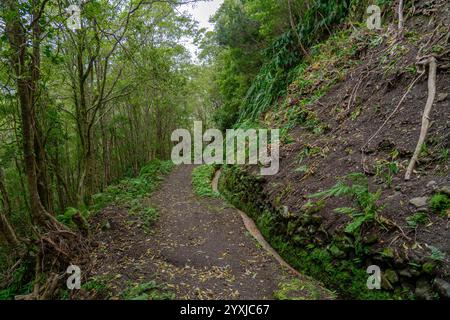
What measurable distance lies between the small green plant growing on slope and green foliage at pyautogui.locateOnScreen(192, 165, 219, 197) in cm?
431

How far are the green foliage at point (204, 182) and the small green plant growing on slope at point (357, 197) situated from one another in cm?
431

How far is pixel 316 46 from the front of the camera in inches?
346

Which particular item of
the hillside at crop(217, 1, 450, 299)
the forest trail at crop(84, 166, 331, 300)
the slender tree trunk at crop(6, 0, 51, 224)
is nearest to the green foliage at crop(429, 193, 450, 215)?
the hillside at crop(217, 1, 450, 299)

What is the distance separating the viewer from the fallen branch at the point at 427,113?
3645 mm

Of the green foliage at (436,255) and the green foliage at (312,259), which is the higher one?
the green foliage at (436,255)

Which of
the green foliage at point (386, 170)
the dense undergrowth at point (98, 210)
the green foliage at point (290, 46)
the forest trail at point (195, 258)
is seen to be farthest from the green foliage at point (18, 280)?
the green foliage at point (290, 46)

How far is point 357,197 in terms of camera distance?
3.76 m

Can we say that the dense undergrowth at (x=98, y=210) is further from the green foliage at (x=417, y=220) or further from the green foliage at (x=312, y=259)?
the green foliage at (x=417, y=220)

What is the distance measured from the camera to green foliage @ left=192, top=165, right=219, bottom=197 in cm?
817

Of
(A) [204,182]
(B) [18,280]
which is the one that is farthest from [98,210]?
(A) [204,182]

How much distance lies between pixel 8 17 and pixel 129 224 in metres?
3.87

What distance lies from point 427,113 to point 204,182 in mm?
6915
